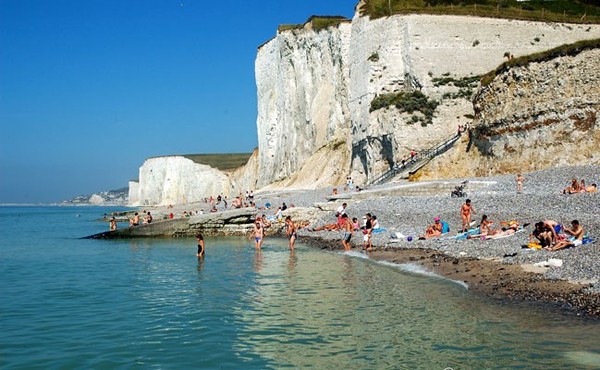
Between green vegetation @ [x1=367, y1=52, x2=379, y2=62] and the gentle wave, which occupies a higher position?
green vegetation @ [x1=367, y1=52, x2=379, y2=62]

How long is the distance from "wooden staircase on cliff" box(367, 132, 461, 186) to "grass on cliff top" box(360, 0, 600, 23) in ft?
30.7

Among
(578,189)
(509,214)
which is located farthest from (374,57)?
(509,214)

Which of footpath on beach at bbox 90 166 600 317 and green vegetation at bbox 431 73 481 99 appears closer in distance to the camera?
footpath on beach at bbox 90 166 600 317

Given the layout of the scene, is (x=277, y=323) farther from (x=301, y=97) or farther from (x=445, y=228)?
(x=301, y=97)

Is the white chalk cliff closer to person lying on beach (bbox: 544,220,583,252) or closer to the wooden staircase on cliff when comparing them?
the wooden staircase on cliff

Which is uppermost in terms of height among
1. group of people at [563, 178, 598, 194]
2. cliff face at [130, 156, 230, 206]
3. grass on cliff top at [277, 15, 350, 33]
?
grass on cliff top at [277, 15, 350, 33]

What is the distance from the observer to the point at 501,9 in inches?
1538

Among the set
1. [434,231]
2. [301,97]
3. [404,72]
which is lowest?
[434,231]

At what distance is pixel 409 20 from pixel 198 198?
61.0 m

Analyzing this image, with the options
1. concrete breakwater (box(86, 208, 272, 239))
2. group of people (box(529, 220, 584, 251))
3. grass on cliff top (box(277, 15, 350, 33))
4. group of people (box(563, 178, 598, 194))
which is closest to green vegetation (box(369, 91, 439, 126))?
concrete breakwater (box(86, 208, 272, 239))

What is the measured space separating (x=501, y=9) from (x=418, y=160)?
538 inches

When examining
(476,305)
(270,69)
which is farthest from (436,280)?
(270,69)

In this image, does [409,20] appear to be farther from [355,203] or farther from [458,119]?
[355,203]

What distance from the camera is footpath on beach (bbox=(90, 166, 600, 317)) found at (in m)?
10.7
